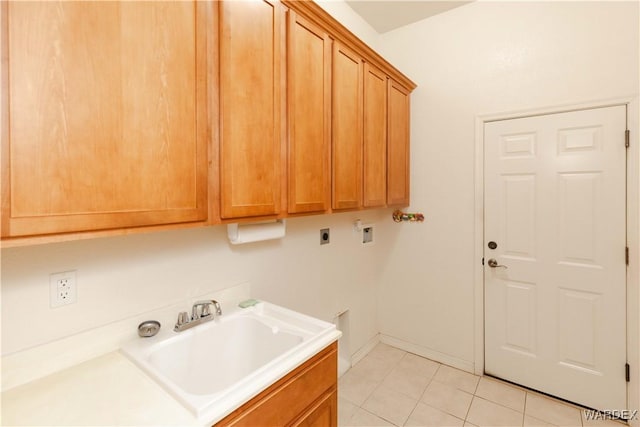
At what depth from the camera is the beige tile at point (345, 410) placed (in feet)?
6.68

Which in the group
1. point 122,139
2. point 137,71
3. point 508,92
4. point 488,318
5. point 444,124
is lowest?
point 488,318

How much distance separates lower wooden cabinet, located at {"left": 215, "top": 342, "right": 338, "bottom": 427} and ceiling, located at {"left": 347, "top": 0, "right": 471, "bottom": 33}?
8.50ft

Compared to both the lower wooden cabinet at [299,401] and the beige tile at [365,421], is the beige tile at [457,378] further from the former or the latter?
the lower wooden cabinet at [299,401]

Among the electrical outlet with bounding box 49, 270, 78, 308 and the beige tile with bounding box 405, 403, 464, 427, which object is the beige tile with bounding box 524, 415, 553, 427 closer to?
the beige tile with bounding box 405, 403, 464, 427

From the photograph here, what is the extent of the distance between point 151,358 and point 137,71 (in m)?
1.02

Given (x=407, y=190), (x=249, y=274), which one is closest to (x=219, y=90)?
(x=249, y=274)

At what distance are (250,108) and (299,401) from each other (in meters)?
1.17

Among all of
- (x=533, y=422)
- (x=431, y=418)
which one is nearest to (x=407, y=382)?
(x=431, y=418)

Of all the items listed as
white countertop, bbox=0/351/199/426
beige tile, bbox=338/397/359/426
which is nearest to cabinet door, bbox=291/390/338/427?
white countertop, bbox=0/351/199/426

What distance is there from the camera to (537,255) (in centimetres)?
229

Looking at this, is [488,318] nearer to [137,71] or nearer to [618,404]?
[618,404]

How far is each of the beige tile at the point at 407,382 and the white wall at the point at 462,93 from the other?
35 centimetres

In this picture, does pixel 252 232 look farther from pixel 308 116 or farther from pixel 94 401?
pixel 94 401

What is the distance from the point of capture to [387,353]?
2.87 m
